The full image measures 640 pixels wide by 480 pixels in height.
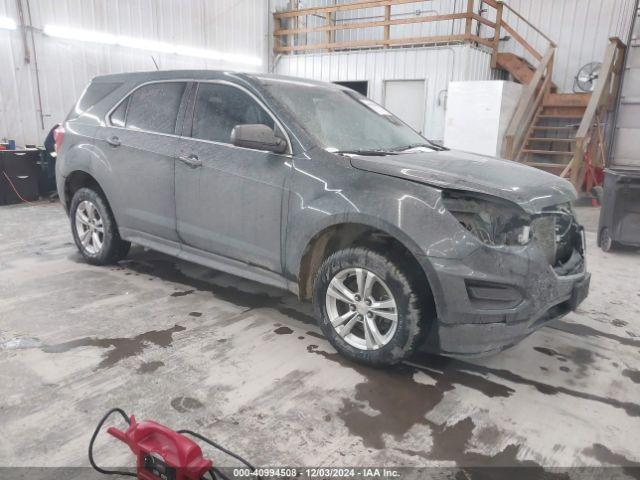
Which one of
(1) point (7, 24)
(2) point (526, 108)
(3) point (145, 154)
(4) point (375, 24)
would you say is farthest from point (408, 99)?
(3) point (145, 154)

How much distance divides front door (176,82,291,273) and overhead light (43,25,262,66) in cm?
675

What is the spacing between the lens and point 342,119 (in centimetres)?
324

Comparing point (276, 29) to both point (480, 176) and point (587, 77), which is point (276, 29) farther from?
point (480, 176)

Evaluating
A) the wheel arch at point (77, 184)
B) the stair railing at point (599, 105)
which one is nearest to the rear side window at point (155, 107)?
the wheel arch at point (77, 184)

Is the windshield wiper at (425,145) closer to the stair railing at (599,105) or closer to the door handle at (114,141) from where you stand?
the door handle at (114,141)

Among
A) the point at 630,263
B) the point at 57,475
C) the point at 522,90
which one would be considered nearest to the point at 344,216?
the point at 57,475

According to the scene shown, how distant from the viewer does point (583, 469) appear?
1.94 m

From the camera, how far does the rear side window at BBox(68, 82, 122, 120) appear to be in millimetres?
4000

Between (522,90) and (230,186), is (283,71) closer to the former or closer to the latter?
(522,90)

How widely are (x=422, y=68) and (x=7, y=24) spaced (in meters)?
7.90

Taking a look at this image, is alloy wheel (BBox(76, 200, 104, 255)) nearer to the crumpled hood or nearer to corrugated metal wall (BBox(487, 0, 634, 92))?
the crumpled hood

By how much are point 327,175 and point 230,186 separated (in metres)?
0.73

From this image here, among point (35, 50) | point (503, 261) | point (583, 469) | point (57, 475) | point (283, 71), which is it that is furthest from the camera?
point (283, 71)

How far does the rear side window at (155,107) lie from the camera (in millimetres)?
3502
